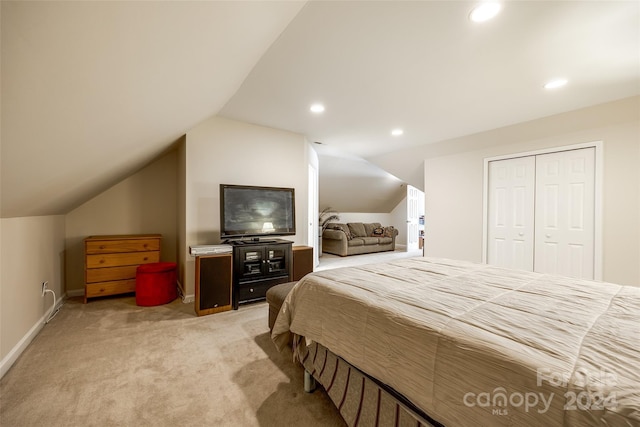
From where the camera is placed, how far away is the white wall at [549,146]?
2.81 meters

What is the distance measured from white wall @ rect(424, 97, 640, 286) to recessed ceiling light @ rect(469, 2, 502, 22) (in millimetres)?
2587

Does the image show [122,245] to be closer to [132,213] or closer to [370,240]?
[132,213]

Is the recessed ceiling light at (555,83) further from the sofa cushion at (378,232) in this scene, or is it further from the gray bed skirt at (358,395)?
the sofa cushion at (378,232)

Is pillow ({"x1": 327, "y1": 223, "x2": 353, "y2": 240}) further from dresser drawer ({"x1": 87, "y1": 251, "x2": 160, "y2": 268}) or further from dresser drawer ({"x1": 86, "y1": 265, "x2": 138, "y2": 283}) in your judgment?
dresser drawer ({"x1": 86, "y1": 265, "x2": 138, "y2": 283})

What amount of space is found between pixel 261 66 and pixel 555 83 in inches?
112

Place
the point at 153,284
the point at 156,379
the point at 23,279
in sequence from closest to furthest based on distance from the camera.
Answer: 1. the point at 156,379
2. the point at 23,279
3. the point at 153,284

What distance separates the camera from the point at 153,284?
3.14 meters

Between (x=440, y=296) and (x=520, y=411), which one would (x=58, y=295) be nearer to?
(x=440, y=296)

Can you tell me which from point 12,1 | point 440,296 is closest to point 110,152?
point 12,1

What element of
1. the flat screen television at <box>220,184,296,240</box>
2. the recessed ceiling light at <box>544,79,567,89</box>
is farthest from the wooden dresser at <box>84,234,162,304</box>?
the recessed ceiling light at <box>544,79,567,89</box>

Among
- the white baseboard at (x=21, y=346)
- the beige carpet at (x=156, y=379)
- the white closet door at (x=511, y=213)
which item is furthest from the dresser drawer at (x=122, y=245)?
the white closet door at (x=511, y=213)

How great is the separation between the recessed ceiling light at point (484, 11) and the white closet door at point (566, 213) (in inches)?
110

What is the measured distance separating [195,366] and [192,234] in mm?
1839

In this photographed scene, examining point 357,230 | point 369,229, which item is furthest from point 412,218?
point 357,230
